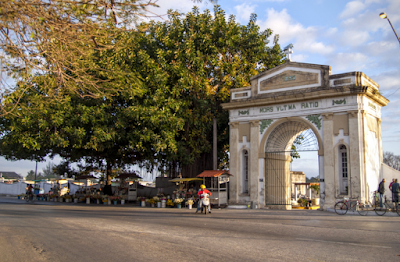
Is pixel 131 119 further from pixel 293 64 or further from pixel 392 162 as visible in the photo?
pixel 392 162

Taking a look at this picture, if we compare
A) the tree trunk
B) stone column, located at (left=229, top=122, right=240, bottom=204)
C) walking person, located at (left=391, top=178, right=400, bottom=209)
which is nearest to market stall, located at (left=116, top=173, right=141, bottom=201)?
the tree trunk

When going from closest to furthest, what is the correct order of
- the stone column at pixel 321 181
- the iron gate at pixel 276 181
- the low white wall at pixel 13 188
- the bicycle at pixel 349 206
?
the bicycle at pixel 349 206
the stone column at pixel 321 181
the iron gate at pixel 276 181
the low white wall at pixel 13 188

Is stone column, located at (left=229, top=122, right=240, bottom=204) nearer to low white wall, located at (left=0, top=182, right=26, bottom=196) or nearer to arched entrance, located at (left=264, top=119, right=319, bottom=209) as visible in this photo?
arched entrance, located at (left=264, top=119, right=319, bottom=209)

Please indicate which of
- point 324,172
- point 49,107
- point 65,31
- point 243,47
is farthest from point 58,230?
point 243,47

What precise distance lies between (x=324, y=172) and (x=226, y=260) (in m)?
14.5

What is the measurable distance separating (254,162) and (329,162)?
454cm

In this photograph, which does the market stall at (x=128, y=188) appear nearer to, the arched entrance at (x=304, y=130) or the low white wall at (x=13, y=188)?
the arched entrance at (x=304, y=130)

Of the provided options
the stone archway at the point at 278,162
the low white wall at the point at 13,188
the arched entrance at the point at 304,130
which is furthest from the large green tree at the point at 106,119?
the low white wall at the point at 13,188

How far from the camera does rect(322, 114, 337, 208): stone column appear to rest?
765 inches

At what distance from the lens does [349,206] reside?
17.9m

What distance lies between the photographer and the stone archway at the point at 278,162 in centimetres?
2225

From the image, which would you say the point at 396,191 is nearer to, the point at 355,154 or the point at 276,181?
the point at 355,154

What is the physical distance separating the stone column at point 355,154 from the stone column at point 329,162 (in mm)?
903

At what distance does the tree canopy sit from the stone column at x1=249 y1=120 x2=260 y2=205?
3.66 metres
